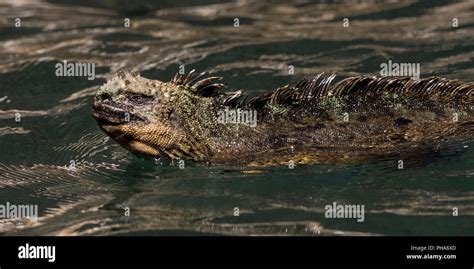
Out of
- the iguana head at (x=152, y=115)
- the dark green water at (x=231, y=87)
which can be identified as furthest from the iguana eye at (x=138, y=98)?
the dark green water at (x=231, y=87)

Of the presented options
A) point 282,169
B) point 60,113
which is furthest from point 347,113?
point 60,113

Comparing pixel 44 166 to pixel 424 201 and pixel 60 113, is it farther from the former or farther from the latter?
pixel 424 201

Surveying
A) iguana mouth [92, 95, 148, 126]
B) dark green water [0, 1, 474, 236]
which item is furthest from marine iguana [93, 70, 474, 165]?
dark green water [0, 1, 474, 236]

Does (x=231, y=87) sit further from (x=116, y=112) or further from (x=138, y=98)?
(x=116, y=112)

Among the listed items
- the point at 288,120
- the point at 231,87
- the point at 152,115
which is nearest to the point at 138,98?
the point at 152,115

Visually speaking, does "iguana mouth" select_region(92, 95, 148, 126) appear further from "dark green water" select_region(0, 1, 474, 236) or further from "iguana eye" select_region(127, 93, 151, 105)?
"dark green water" select_region(0, 1, 474, 236)

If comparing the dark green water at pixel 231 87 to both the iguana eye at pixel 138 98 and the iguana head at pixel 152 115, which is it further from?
the iguana eye at pixel 138 98
